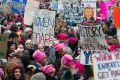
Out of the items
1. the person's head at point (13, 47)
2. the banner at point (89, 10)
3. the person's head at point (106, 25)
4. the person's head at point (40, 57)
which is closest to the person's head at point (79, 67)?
the person's head at point (40, 57)

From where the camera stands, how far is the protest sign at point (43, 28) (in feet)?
41.5

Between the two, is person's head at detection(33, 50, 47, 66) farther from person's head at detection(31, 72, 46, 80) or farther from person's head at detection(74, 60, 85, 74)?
person's head at detection(31, 72, 46, 80)

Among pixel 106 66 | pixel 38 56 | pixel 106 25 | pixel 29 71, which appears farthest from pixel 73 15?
pixel 106 66

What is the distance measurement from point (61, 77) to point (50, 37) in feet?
6.53

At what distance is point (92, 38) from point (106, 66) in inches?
98.8

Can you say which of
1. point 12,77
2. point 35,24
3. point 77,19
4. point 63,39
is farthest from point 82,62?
point 77,19

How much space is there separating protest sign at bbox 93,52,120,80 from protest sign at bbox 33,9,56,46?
3588 millimetres

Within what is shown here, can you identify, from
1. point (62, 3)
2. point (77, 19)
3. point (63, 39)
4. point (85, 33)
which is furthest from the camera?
point (62, 3)

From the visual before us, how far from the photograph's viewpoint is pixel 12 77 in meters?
9.96

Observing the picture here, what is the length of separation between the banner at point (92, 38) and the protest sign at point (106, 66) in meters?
2.07

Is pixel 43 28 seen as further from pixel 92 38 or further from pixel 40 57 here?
pixel 92 38

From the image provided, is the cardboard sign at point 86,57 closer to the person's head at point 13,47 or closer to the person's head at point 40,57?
the person's head at point 40,57

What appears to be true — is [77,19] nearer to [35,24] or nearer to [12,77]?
[35,24]

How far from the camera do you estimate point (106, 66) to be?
356 inches
